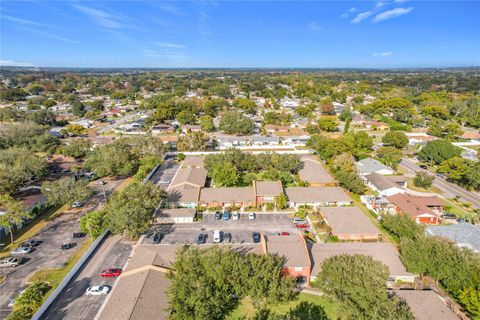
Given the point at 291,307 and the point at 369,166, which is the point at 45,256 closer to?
the point at 291,307

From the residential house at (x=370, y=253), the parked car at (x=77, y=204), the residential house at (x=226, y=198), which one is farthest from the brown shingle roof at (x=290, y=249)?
the parked car at (x=77, y=204)

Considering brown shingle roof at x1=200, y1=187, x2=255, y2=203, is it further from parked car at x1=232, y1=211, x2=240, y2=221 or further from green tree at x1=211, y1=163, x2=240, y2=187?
parked car at x1=232, y1=211, x2=240, y2=221

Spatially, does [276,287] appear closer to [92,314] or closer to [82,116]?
[92,314]

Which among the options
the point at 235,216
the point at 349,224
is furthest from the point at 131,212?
the point at 349,224

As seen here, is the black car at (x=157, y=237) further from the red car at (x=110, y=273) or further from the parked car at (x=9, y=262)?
the parked car at (x=9, y=262)

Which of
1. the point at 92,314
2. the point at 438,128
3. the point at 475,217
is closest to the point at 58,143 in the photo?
the point at 92,314

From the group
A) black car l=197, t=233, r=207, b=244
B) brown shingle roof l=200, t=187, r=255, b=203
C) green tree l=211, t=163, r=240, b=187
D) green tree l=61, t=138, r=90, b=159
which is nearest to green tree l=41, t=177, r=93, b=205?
brown shingle roof l=200, t=187, r=255, b=203
